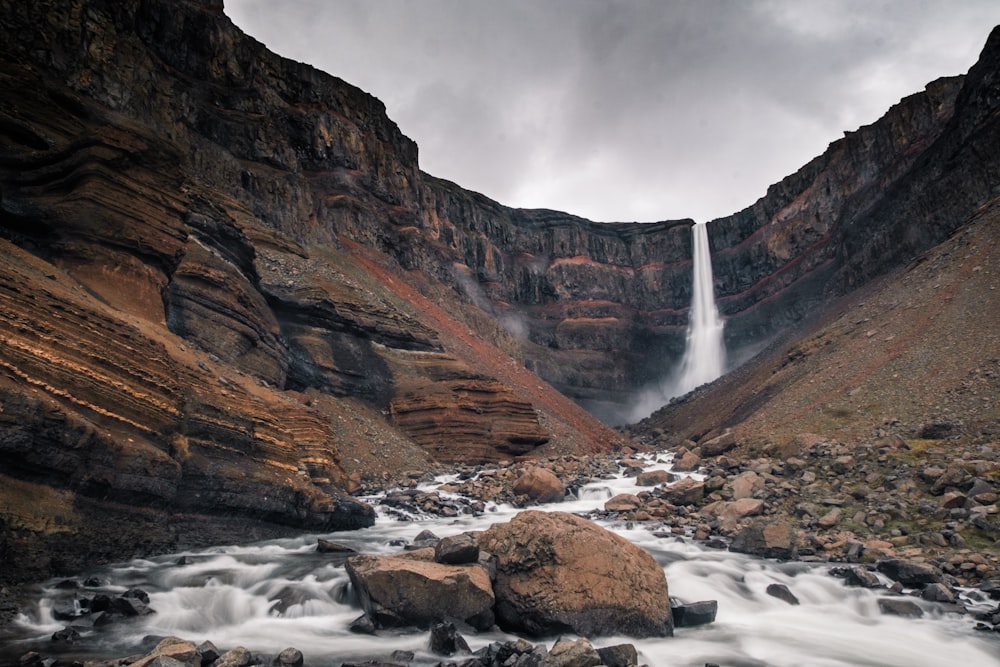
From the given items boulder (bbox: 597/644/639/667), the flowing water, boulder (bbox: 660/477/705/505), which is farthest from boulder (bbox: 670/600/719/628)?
boulder (bbox: 660/477/705/505)

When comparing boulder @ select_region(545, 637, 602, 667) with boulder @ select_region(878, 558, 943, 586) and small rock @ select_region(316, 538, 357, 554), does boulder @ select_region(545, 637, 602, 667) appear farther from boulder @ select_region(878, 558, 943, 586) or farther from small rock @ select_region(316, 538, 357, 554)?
boulder @ select_region(878, 558, 943, 586)

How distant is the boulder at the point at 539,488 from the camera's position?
20641 mm

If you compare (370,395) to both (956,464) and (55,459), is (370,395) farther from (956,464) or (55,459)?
(956,464)

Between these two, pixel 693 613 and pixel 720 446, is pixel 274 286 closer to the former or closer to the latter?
pixel 720 446

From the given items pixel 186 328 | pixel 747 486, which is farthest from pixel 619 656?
pixel 186 328

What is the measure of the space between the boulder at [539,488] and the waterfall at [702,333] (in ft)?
187

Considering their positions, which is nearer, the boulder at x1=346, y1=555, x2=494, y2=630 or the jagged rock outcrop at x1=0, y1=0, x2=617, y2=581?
the boulder at x1=346, y1=555, x2=494, y2=630

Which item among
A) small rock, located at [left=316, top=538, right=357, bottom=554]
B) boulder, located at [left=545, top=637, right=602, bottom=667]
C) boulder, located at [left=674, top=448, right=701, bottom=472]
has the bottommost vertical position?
Result: boulder, located at [left=545, top=637, right=602, bottom=667]

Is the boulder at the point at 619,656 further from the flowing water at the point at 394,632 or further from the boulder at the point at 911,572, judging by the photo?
the boulder at the point at 911,572

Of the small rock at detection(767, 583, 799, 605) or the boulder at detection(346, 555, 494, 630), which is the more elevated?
the boulder at detection(346, 555, 494, 630)

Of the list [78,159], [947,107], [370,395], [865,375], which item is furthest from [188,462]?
[947,107]

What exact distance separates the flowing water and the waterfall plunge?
62889 millimetres

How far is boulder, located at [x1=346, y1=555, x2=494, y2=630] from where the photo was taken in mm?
7855

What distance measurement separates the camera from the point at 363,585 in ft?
27.1
